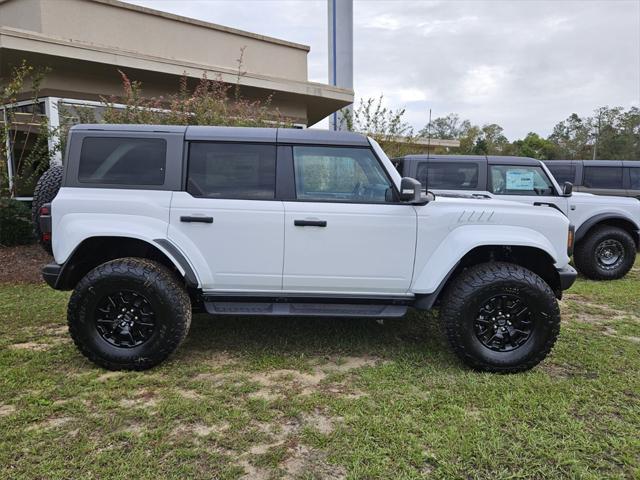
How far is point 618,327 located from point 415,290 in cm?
267

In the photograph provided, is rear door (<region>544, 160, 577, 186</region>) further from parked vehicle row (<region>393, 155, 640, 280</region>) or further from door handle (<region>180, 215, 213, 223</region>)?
door handle (<region>180, 215, 213, 223</region>)

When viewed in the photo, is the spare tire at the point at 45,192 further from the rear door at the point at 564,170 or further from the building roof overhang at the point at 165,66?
the rear door at the point at 564,170

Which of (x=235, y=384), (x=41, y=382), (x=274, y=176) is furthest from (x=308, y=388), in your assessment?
(x=41, y=382)

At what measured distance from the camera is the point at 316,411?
2.96 metres

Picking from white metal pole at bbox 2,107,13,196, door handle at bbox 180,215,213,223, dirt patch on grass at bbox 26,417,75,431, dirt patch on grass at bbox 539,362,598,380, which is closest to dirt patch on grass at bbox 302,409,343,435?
dirt patch on grass at bbox 26,417,75,431

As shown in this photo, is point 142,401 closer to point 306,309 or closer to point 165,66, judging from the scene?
point 306,309

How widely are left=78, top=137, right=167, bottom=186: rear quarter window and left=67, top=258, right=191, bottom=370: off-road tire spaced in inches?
25.3

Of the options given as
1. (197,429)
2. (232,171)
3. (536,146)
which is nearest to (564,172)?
(232,171)

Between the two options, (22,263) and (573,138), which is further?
(573,138)

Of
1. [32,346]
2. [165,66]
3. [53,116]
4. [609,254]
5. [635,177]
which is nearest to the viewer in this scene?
[32,346]

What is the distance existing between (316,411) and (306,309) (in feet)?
2.85

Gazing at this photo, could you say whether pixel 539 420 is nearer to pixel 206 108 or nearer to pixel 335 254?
pixel 335 254

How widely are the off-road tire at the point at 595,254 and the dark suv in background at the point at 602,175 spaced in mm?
3643

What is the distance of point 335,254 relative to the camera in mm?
3510
